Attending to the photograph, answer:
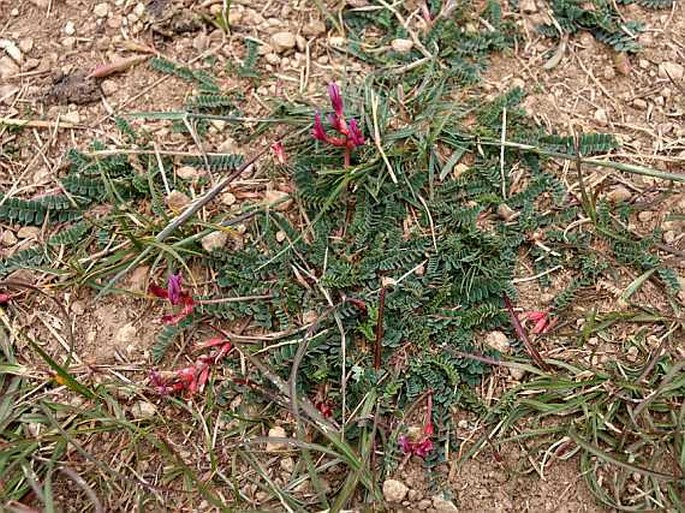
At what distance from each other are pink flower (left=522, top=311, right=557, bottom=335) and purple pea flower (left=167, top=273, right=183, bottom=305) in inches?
34.7

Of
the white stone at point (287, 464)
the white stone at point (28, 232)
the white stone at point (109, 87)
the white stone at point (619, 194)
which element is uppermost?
the white stone at point (109, 87)

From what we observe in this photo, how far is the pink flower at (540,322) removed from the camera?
224 centimetres

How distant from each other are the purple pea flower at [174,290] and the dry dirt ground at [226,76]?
174 millimetres

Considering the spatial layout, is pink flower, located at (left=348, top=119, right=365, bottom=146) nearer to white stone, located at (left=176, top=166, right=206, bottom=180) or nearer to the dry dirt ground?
the dry dirt ground

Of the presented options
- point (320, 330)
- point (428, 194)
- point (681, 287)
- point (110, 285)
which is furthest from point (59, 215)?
point (681, 287)

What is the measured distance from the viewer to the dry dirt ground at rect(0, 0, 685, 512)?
2457 millimetres

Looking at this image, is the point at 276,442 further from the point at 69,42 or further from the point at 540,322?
the point at 69,42

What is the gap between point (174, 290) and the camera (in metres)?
2.16

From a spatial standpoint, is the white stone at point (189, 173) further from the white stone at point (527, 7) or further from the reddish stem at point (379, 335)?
the white stone at point (527, 7)

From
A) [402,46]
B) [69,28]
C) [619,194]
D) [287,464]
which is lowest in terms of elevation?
[287,464]

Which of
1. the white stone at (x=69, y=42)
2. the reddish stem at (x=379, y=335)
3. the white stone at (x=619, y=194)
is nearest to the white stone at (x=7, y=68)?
the white stone at (x=69, y=42)

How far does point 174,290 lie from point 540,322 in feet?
3.05

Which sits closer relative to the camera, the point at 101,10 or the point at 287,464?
the point at 287,464

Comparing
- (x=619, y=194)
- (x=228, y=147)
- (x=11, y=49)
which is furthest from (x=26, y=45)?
(x=619, y=194)
